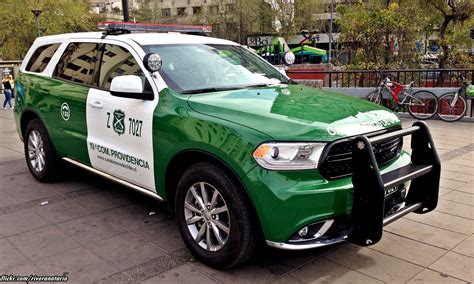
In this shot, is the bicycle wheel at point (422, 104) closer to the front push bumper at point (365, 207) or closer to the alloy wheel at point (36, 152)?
the front push bumper at point (365, 207)

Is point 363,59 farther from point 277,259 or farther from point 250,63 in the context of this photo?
point 277,259

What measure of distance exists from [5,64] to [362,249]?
23.6 m

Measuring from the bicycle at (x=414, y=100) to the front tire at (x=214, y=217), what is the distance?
28.3 ft

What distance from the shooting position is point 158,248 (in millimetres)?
3912

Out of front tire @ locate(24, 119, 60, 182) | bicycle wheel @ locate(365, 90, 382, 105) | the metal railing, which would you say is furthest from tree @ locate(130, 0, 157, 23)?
front tire @ locate(24, 119, 60, 182)

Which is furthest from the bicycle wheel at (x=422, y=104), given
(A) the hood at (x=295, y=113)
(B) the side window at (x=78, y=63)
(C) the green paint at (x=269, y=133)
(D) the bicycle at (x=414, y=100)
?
(B) the side window at (x=78, y=63)

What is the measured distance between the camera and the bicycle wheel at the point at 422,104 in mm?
10812

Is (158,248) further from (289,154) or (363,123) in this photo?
(363,123)

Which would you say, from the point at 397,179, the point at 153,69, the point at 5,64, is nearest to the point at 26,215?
the point at 153,69

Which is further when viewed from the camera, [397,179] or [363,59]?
[363,59]

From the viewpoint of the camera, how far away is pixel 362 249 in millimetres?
3869

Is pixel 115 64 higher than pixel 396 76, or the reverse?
pixel 115 64

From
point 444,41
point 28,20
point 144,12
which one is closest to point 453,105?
point 444,41

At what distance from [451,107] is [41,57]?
28.5ft
